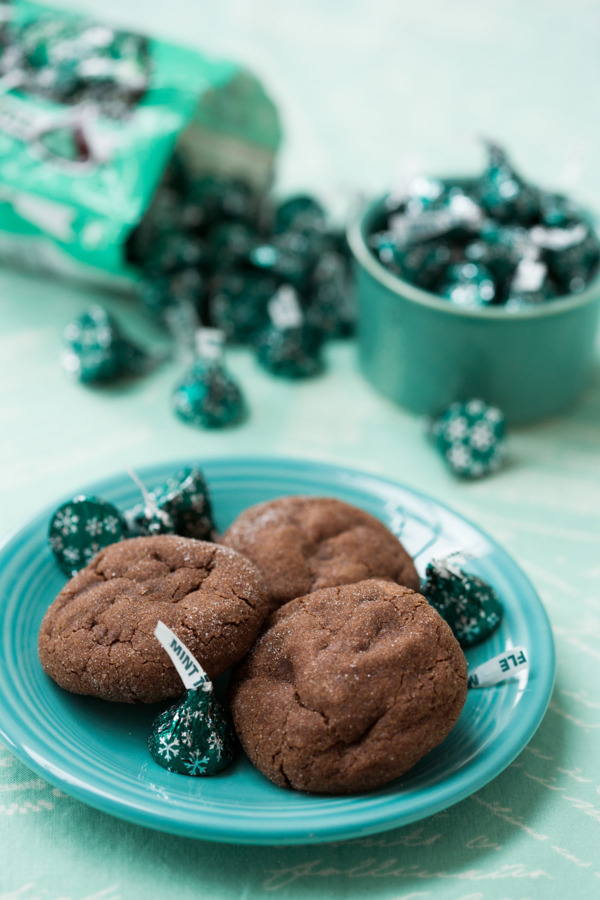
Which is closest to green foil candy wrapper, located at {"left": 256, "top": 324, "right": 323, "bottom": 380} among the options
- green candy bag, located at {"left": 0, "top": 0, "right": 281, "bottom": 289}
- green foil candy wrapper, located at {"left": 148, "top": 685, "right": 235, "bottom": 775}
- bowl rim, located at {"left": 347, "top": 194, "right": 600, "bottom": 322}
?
A: bowl rim, located at {"left": 347, "top": 194, "right": 600, "bottom": 322}

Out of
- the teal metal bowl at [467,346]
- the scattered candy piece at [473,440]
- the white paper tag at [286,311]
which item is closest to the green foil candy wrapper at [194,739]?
the scattered candy piece at [473,440]

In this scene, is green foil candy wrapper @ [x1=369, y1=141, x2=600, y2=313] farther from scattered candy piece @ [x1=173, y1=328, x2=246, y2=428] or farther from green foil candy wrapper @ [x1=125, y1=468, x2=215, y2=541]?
green foil candy wrapper @ [x1=125, y1=468, x2=215, y2=541]

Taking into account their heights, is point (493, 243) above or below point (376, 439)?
above

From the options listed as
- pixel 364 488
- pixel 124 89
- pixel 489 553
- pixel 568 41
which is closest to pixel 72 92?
pixel 124 89

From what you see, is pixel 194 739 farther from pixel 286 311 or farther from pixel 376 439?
pixel 286 311

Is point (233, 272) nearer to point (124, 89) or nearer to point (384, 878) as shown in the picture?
point (124, 89)

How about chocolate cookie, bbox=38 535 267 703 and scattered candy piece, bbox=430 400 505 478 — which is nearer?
chocolate cookie, bbox=38 535 267 703

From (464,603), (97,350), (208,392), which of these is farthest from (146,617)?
(97,350)
